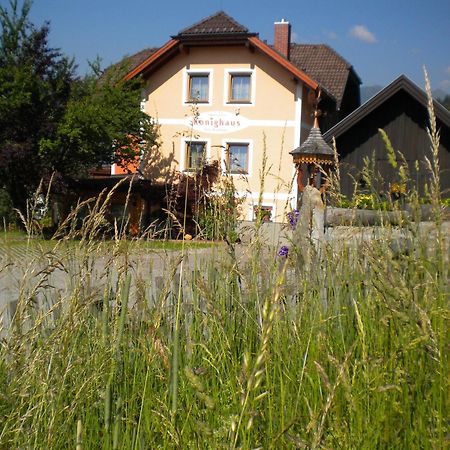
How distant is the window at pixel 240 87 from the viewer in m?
26.0

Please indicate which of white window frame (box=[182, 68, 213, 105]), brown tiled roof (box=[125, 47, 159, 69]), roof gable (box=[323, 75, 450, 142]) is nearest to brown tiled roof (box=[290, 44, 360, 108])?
white window frame (box=[182, 68, 213, 105])

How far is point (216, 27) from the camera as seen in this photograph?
25.6 metres

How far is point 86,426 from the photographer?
181cm

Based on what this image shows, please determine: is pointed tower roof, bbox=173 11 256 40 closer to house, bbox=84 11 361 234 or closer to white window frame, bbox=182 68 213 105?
house, bbox=84 11 361 234

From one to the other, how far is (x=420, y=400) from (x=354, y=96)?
33871 millimetres

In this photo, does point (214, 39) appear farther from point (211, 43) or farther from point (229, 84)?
point (229, 84)

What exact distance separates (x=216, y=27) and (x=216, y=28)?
68 mm

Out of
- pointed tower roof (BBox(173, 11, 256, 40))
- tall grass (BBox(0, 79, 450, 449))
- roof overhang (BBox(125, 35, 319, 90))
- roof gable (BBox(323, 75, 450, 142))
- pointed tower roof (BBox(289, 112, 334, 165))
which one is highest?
pointed tower roof (BBox(173, 11, 256, 40))

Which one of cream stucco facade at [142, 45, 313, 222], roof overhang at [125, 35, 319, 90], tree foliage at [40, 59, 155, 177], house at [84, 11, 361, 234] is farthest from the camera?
cream stucco facade at [142, 45, 313, 222]

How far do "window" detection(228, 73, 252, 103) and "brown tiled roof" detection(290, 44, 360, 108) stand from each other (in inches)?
137

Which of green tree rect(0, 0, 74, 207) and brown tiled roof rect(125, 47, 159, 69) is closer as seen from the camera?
green tree rect(0, 0, 74, 207)

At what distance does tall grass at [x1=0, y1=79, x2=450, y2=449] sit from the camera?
143 cm

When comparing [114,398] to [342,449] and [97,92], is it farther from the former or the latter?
[97,92]

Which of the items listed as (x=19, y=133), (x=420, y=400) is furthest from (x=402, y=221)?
(x=19, y=133)
